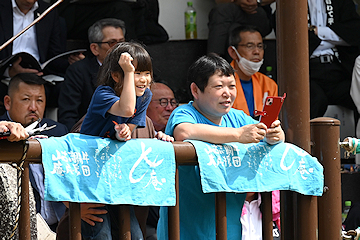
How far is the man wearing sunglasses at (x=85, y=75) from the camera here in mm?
3885

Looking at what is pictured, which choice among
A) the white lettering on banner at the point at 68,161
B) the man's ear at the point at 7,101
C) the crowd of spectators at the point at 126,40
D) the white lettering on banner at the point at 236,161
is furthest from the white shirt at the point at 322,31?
the white lettering on banner at the point at 68,161

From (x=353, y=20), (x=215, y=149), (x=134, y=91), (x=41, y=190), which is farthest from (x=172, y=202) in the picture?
(x=353, y=20)

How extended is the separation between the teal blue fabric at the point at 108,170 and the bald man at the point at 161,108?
5.48 feet

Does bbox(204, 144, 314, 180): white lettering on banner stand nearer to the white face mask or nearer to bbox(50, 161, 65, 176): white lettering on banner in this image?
bbox(50, 161, 65, 176): white lettering on banner

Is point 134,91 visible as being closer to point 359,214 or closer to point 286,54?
point 286,54

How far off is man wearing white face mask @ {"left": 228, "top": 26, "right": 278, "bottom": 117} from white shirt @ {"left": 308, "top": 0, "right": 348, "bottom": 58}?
0.71 meters

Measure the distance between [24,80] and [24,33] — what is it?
2.40 feet

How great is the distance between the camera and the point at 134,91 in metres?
1.87

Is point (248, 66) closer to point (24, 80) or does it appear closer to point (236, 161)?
point (24, 80)

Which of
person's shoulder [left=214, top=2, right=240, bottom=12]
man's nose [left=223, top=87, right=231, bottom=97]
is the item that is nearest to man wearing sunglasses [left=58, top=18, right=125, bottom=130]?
person's shoulder [left=214, top=2, right=240, bottom=12]

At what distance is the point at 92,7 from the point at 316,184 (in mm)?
3061

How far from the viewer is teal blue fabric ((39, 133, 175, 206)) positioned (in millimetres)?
1783

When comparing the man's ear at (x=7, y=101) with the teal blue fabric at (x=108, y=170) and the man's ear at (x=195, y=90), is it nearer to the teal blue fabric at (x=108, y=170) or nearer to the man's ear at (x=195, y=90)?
the man's ear at (x=195, y=90)

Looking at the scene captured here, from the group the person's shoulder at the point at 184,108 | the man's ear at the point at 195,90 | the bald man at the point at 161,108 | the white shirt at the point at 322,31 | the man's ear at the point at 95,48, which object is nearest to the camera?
the person's shoulder at the point at 184,108
